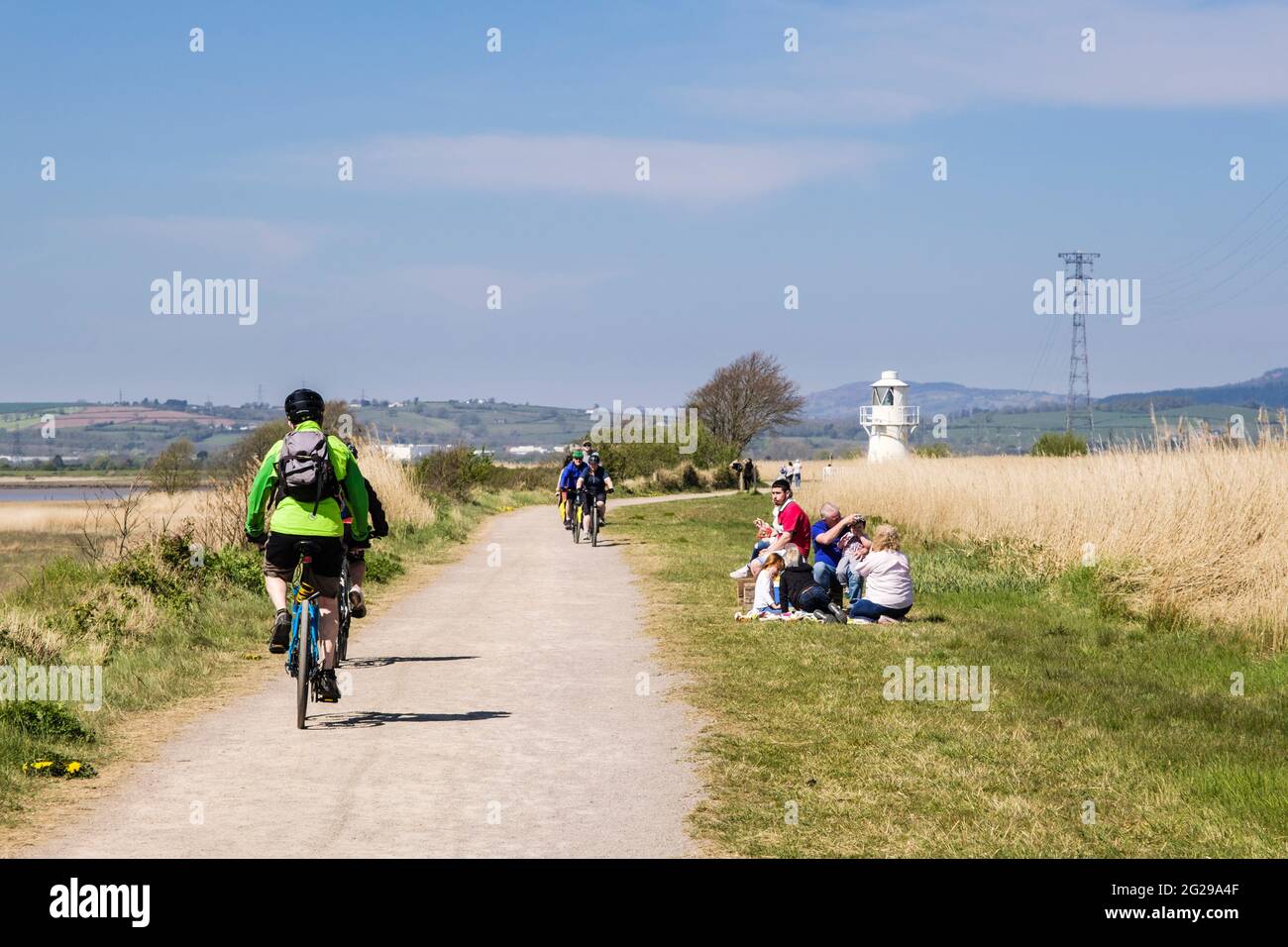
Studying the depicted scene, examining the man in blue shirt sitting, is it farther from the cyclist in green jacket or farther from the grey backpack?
the grey backpack

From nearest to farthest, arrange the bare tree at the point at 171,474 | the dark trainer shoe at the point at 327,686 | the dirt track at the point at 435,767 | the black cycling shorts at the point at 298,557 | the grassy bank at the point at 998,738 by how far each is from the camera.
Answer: the dirt track at the point at 435,767 < the grassy bank at the point at 998,738 < the black cycling shorts at the point at 298,557 < the dark trainer shoe at the point at 327,686 < the bare tree at the point at 171,474

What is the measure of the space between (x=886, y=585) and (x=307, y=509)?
762 centimetres

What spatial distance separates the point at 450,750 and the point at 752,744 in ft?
6.52

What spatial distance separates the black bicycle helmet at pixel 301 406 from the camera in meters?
9.69

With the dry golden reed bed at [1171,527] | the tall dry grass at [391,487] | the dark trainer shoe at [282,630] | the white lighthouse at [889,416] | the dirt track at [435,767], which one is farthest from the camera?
the white lighthouse at [889,416]

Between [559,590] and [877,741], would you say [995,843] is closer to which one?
[877,741]

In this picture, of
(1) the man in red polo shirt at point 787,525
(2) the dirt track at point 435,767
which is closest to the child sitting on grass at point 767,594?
(1) the man in red polo shirt at point 787,525

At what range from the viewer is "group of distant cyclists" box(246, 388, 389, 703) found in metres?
9.37

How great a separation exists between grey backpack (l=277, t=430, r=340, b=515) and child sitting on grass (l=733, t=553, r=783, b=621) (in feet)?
24.3

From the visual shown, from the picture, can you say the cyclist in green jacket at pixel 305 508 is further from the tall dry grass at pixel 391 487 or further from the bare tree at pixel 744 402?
the bare tree at pixel 744 402

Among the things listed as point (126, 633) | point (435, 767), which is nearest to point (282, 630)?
Result: point (435, 767)

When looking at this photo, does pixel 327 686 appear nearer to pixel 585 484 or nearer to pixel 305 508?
pixel 305 508

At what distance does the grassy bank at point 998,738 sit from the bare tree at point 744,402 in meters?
83.1
